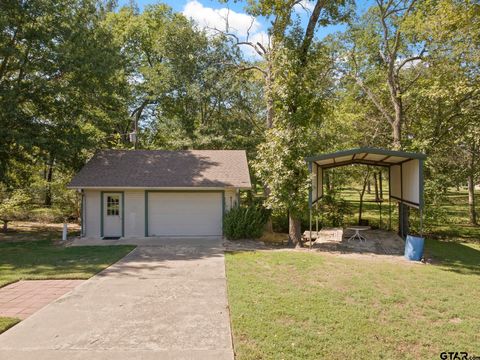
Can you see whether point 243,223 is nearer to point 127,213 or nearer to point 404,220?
point 127,213

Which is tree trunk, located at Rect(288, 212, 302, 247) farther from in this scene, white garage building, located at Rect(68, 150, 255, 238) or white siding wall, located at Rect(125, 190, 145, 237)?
white siding wall, located at Rect(125, 190, 145, 237)

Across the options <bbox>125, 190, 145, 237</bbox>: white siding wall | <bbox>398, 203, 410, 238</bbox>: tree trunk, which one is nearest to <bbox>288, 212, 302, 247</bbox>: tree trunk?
<bbox>398, 203, 410, 238</bbox>: tree trunk

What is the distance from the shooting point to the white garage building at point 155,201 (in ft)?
46.3

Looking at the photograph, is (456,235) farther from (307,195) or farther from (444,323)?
(444,323)

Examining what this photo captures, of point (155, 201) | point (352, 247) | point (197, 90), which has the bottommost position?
point (352, 247)

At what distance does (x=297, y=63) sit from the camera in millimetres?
12414

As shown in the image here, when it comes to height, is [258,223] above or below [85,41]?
below

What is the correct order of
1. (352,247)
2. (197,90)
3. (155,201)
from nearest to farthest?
(352,247), (155,201), (197,90)

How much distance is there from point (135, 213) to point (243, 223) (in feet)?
15.0

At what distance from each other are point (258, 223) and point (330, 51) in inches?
388

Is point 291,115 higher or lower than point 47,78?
lower

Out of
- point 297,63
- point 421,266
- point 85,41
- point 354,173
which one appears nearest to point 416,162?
point 421,266

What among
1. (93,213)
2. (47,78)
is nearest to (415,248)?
(93,213)

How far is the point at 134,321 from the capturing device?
5.66 metres
